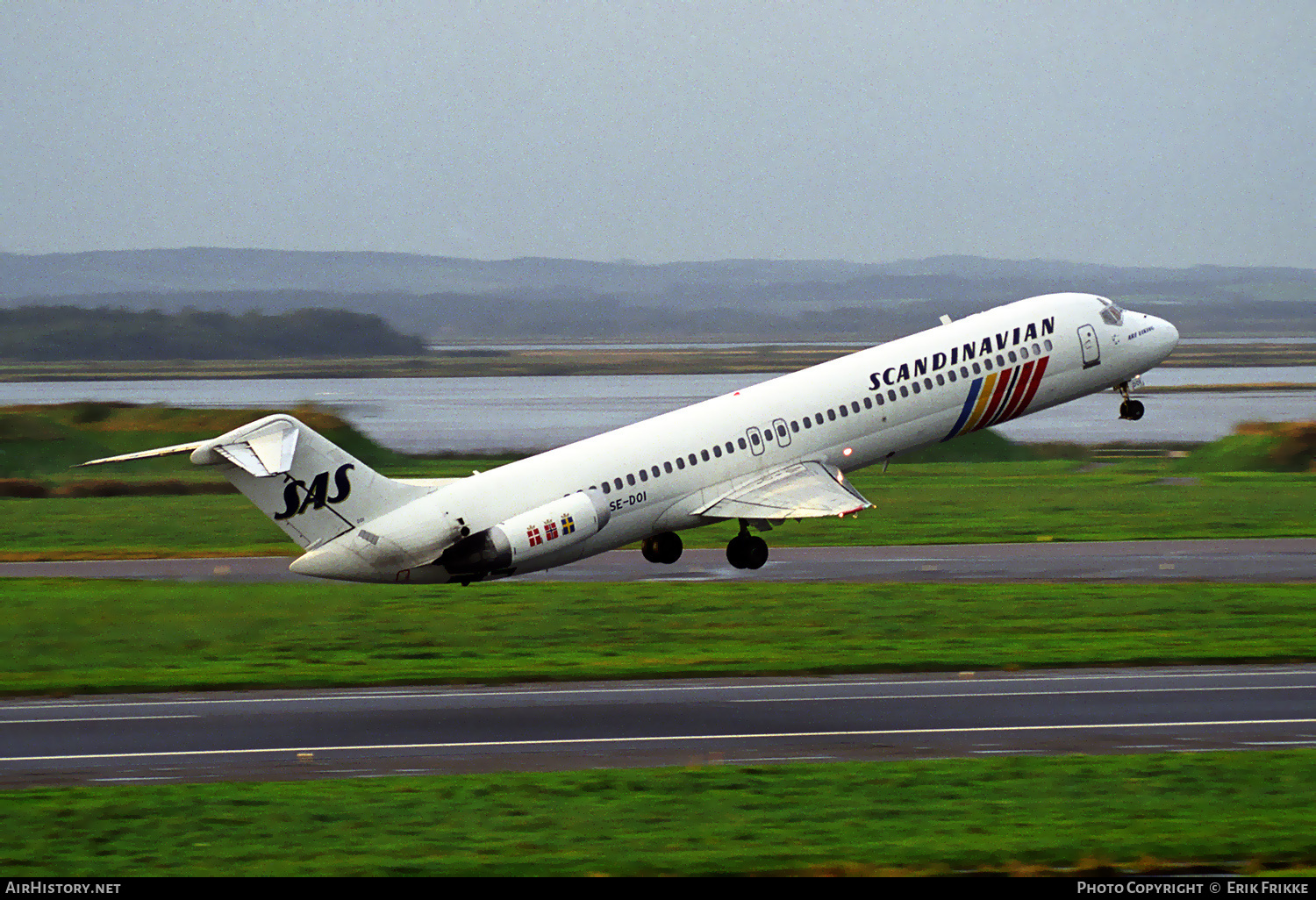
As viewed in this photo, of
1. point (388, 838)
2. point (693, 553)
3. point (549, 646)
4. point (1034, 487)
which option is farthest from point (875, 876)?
point (1034, 487)

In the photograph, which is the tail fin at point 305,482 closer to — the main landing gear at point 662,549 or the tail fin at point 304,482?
the tail fin at point 304,482

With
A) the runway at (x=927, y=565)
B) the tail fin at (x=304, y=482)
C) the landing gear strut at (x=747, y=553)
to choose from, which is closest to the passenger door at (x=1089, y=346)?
the runway at (x=927, y=565)

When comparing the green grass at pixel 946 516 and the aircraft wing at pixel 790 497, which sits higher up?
the aircraft wing at pixel 790 497

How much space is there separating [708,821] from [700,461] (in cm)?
1931

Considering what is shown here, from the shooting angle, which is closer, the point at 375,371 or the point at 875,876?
the point at 875,876

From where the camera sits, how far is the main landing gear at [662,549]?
4231 cm

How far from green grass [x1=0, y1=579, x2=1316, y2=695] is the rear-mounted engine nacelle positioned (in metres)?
1.48

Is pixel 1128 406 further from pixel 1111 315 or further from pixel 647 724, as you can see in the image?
pixel 647 724

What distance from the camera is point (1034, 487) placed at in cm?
6250

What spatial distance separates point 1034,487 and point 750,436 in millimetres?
26434

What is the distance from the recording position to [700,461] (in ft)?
127

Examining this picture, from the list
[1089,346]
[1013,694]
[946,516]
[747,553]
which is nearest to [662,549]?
[747,553]

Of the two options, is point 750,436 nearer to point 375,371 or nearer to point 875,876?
point 875,876

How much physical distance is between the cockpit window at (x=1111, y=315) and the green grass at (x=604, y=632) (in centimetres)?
872
